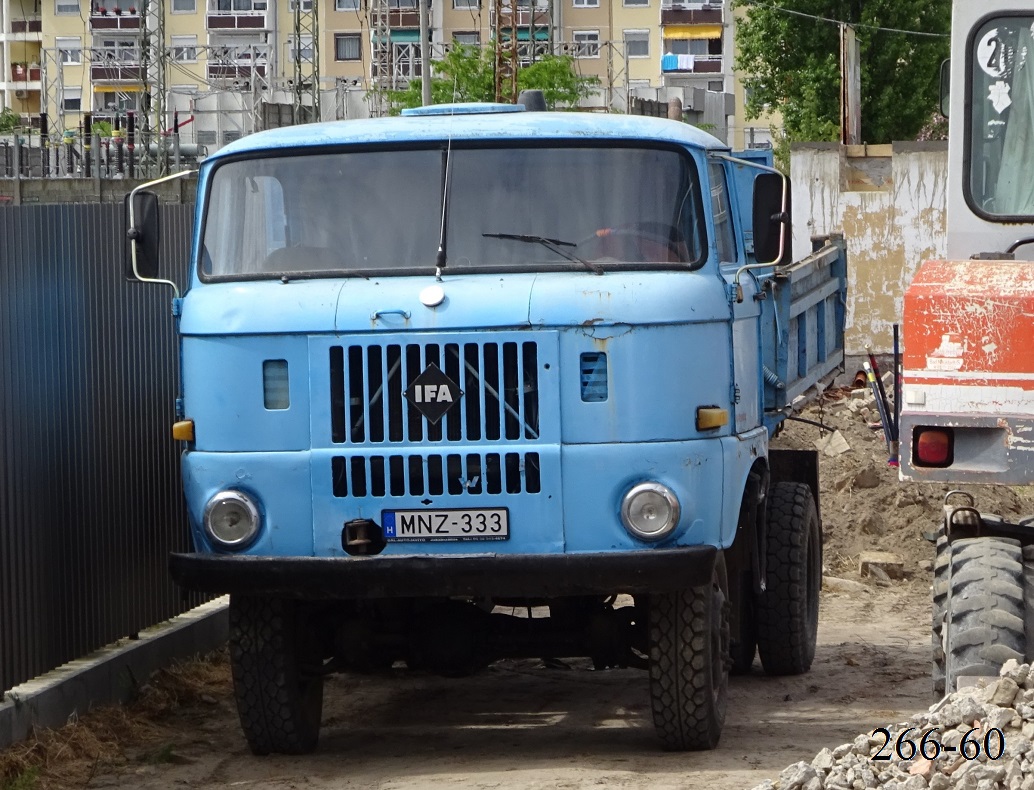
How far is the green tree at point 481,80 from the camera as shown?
3700 cm

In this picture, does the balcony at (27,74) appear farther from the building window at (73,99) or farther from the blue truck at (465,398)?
the blue truck at (465,398)

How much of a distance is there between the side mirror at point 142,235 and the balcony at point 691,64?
84660 millimetres

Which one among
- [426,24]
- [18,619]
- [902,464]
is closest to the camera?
[902,464]

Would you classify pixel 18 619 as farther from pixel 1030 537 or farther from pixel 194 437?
pixel 1030 537

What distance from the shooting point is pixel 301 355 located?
7.19 m

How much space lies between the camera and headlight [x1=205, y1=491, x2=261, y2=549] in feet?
23.7

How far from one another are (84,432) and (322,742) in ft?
6.31

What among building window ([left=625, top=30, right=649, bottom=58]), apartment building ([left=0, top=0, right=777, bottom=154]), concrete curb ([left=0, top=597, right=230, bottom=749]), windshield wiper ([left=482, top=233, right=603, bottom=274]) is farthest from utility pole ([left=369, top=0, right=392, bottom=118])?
windshield wiper ([left=482, top=233, right=603, bottom=274])

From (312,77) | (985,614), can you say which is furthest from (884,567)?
(312,77)

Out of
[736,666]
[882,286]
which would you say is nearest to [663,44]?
[882,286]

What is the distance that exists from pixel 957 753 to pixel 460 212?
316 cm

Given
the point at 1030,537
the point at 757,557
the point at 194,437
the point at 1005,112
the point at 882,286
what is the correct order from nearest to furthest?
the point at 1030,537
the point at 1005,112
the point at 194,437
the point at 757,557
the point at 882,286

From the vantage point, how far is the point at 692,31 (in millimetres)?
92875

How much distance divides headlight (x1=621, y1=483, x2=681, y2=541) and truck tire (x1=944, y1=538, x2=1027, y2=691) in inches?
50.4
